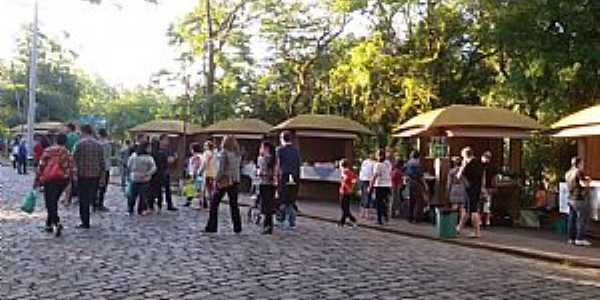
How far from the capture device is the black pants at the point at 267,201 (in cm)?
1389

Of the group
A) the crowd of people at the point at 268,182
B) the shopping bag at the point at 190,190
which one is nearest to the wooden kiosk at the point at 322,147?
the shopping bag at the point at 190,190

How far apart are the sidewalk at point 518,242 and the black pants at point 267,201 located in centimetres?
290

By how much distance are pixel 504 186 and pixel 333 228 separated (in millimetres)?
4473

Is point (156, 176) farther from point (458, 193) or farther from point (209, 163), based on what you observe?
point (458, 193)

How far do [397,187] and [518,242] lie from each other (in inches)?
182

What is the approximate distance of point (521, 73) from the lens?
20125 mm

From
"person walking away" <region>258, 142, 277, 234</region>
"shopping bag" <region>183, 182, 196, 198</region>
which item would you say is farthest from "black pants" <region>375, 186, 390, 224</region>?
"shopping bag" <region>183, 182, 196, 198</region>

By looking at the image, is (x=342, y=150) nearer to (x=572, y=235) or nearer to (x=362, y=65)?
(x=362, y=65)

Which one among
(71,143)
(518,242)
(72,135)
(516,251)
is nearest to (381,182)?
(518,242)

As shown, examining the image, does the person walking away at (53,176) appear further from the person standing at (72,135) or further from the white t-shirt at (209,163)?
the person standing at (72,135)

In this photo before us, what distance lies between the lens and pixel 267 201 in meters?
14.0

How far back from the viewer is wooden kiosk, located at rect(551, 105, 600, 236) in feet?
48.9

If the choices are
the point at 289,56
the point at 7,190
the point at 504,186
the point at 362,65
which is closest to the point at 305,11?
the point at 289,56

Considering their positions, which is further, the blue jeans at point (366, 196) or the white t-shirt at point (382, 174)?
the blue jeans at point (366, 196)
